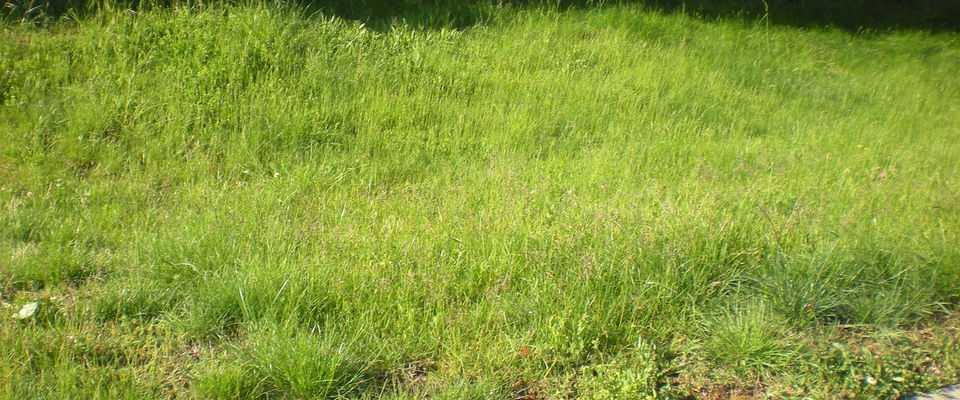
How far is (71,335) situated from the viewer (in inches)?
127

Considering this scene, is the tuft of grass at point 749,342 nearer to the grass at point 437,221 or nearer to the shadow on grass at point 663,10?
the grass at point 437,221

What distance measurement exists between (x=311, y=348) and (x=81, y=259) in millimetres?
1443

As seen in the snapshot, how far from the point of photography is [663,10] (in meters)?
9.25

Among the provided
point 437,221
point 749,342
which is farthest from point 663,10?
point 749,342

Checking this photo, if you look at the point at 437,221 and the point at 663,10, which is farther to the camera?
the point at 663,10

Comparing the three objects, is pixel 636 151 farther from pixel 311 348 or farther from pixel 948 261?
pixel 311 348

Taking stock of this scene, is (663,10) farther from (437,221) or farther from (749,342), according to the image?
(749,342)

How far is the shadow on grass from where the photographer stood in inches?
251

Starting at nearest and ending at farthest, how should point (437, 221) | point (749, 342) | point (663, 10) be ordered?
1. point (749, 342)
2. point (437, 221)
3. point (663, 10)

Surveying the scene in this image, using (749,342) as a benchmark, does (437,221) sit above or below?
above

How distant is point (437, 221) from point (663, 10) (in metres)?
5.94

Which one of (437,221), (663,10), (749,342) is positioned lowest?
(749,342)

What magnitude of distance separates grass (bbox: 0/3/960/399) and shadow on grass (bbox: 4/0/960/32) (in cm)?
17

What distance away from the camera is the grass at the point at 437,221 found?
3.38 metres
